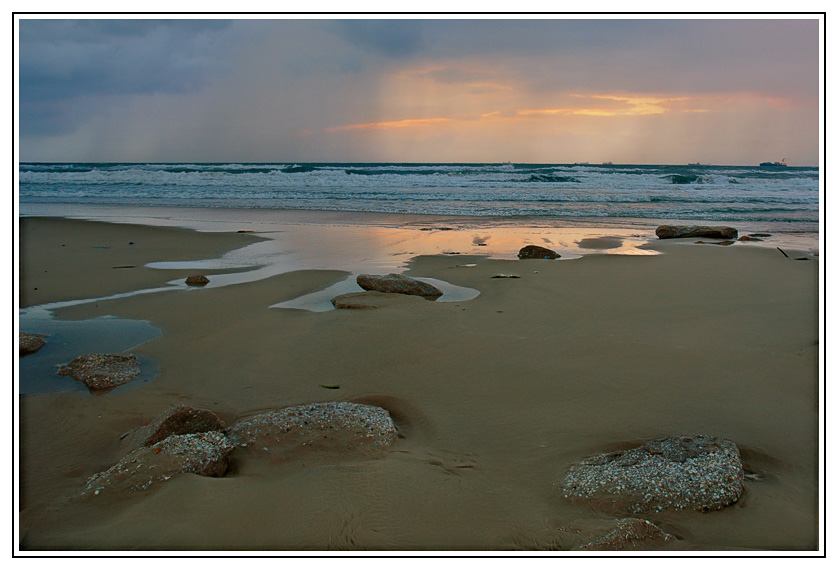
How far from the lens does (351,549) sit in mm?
2002

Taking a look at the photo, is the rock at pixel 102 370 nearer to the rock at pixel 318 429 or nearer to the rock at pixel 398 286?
the rock at pixel 318 429

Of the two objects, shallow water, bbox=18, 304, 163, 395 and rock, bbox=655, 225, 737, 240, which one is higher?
rock, bbox=655, 225, 737, 240

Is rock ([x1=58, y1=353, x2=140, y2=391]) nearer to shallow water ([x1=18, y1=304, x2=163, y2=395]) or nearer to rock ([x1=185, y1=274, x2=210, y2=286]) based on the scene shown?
shallow water ([x1=18, y1=304, x2=163, y2=395])

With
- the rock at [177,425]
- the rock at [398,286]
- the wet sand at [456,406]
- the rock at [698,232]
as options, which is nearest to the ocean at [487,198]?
the rock at [698,232]

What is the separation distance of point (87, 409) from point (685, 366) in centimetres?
366

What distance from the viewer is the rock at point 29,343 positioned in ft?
13.3

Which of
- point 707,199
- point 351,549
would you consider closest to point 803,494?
point 351,549

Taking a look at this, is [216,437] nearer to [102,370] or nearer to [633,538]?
[102,370]

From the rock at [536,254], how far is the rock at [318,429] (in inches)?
213

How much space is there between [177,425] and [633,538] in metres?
2.09

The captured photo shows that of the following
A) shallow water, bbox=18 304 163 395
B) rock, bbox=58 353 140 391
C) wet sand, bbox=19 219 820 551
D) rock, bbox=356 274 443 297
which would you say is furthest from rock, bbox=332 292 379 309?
rock, bbox=58 353 140 391

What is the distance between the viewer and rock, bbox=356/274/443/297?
222 inches

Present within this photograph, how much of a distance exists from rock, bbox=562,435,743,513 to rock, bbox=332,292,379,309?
293 centimetres

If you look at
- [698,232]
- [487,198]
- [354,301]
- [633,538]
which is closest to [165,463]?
[633,538]
